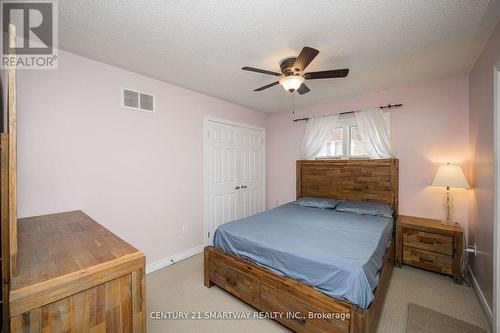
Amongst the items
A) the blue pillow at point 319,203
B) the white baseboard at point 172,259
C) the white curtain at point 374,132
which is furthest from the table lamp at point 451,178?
the white baseboard at point 172,259

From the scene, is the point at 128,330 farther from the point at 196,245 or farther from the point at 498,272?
the point at 498,272

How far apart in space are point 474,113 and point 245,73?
2.64 meters

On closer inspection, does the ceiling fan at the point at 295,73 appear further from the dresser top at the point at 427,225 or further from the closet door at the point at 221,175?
the dresser top at the point at 427,225

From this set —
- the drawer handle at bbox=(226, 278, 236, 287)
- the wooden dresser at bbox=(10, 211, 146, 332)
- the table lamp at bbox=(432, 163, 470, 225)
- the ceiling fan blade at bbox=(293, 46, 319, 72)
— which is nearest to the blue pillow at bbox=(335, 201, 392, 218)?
the table lamp at bbox=(432, 163, 470, 225)

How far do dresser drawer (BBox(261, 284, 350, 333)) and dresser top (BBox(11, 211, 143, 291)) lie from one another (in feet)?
3.93

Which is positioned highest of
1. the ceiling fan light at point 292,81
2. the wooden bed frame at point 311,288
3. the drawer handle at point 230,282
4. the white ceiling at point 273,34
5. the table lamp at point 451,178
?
the white ceiling at point 273,34

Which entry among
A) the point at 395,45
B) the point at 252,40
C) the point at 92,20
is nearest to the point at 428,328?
the point at 395,45

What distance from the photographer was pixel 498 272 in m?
1.55

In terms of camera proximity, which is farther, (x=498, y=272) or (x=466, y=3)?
(x=498, y=272)

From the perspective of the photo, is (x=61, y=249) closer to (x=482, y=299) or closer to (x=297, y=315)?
(x=297, y=315)

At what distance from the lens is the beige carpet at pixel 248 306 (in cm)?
180

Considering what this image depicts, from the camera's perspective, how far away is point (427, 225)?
257 cm

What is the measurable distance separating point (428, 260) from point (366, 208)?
2.81 feet

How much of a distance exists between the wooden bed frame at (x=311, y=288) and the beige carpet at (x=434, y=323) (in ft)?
0.85
